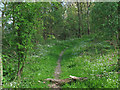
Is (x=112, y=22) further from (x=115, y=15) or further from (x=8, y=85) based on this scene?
(x=8, y=85)

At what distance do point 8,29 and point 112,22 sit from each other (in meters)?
12.3

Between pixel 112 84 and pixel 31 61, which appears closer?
pixel 112 84

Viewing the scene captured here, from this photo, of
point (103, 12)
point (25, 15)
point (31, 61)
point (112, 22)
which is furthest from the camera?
point (103, 12)

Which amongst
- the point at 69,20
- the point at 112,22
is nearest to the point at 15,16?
the point at 112,22

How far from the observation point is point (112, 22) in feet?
47.8

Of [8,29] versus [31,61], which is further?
[31,61]

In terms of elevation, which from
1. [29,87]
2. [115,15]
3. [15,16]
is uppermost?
[115,15]

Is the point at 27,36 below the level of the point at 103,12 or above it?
below

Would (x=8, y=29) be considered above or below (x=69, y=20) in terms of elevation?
below

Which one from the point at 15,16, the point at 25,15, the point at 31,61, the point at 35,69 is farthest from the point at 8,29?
the point at 31,61

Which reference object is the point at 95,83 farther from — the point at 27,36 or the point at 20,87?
the point at 27,36

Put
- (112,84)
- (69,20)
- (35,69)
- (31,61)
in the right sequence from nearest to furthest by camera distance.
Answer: (112,84)
(35,69)
(31,61)
(69,20)

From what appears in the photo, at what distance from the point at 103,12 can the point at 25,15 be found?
11592 mm

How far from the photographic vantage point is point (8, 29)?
7789 mm
